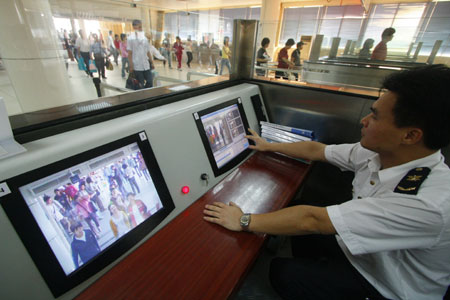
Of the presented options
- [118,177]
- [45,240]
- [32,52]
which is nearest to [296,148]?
[118,177]

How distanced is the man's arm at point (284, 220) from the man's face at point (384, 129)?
0.35 m

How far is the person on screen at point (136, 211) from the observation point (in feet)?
2.55

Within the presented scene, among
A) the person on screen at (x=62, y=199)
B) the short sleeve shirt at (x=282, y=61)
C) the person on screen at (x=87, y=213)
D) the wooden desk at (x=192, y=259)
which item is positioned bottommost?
the wooden desk at (x=192, y=259)

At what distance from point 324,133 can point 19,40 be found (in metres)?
2.86

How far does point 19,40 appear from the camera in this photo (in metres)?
2.03

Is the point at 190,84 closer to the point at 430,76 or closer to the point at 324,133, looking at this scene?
the point at 324,133

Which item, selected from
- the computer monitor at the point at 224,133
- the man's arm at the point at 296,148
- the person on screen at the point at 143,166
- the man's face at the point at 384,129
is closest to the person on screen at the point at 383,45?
the man's arm at the point at 296,148

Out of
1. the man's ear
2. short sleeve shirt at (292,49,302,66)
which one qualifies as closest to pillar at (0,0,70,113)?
the man's ear

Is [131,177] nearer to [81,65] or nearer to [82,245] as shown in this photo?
[82,245]

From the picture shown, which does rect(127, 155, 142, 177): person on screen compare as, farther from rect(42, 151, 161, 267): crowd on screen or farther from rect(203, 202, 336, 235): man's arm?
rect(203, 202, 336, 235): man's arm

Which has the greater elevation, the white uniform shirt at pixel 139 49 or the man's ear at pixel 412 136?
the white uniform shirt at pixel 139 49

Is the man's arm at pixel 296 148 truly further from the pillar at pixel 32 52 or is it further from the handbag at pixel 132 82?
the pillar at pixel 32 52

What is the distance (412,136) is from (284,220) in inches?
21.6

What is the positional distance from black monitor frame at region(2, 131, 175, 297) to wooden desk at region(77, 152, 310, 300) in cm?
5
